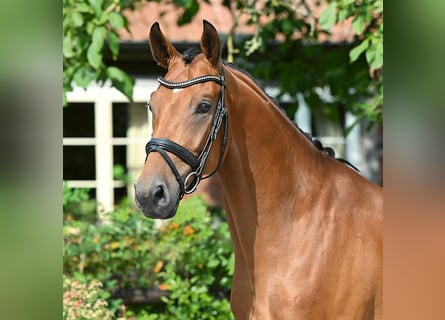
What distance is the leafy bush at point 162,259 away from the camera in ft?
15.3

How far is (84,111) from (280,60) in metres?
2.82

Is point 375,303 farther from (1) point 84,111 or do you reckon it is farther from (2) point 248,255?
(1) point 84,111

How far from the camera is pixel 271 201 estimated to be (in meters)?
2.47

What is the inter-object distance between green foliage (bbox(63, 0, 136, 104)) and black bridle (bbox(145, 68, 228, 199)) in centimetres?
189

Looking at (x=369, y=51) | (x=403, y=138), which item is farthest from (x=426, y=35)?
(x=369, y=51)

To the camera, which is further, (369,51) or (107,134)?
(107,134)

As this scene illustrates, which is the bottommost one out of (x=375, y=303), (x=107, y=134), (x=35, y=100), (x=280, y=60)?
(x=375, y=303)

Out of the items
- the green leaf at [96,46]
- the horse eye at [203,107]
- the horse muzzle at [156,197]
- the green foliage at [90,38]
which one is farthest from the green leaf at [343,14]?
the horse muzzle at [156,197]

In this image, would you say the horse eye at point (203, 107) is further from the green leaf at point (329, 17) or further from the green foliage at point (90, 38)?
the green leaf at point (329, 17)

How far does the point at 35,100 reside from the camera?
0.78m

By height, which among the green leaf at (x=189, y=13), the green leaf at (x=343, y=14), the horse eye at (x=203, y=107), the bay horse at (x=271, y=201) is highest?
the green leaf at (x=189, y=13)

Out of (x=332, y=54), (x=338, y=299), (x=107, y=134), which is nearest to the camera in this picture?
(x=338, y=299)

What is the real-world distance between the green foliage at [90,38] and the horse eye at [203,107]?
76.0 inches

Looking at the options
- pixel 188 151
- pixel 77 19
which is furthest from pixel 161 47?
pixel 77 19
